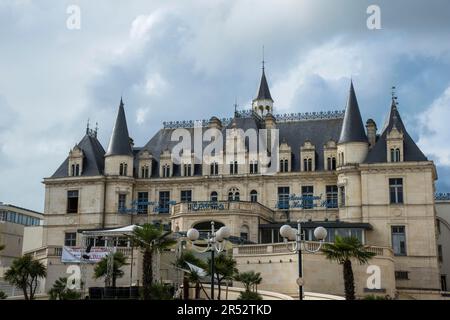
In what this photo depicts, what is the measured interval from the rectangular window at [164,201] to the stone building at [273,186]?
111 millimetres

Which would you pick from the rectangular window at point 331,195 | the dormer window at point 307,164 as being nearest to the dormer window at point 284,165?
the dormer window at point 307,164

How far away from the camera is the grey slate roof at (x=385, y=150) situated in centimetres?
5784

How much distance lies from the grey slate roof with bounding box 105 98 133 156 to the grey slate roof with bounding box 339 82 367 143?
2023 cm

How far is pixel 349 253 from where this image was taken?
32.9 m

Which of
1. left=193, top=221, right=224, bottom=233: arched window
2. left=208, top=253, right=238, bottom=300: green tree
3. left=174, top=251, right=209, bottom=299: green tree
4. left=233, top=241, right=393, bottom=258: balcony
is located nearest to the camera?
left=174, top=251, right=209, bottom=299: green tree

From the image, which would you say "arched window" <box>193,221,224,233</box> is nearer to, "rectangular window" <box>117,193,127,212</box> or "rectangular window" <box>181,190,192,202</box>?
"rectangular window" <box>181,190,192,202</box>

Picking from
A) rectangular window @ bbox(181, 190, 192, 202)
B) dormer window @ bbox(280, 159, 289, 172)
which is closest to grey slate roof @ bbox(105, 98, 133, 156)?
rectangular window @ bbox(181, 190, 192, 202)

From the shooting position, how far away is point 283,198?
62.2m

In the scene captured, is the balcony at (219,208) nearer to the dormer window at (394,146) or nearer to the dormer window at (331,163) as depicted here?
the dormer window at (331,163)

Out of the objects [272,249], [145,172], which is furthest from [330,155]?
[145,172]

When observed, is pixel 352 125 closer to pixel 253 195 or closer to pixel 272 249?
pixel 253 195

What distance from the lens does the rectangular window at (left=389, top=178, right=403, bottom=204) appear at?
57062mm
